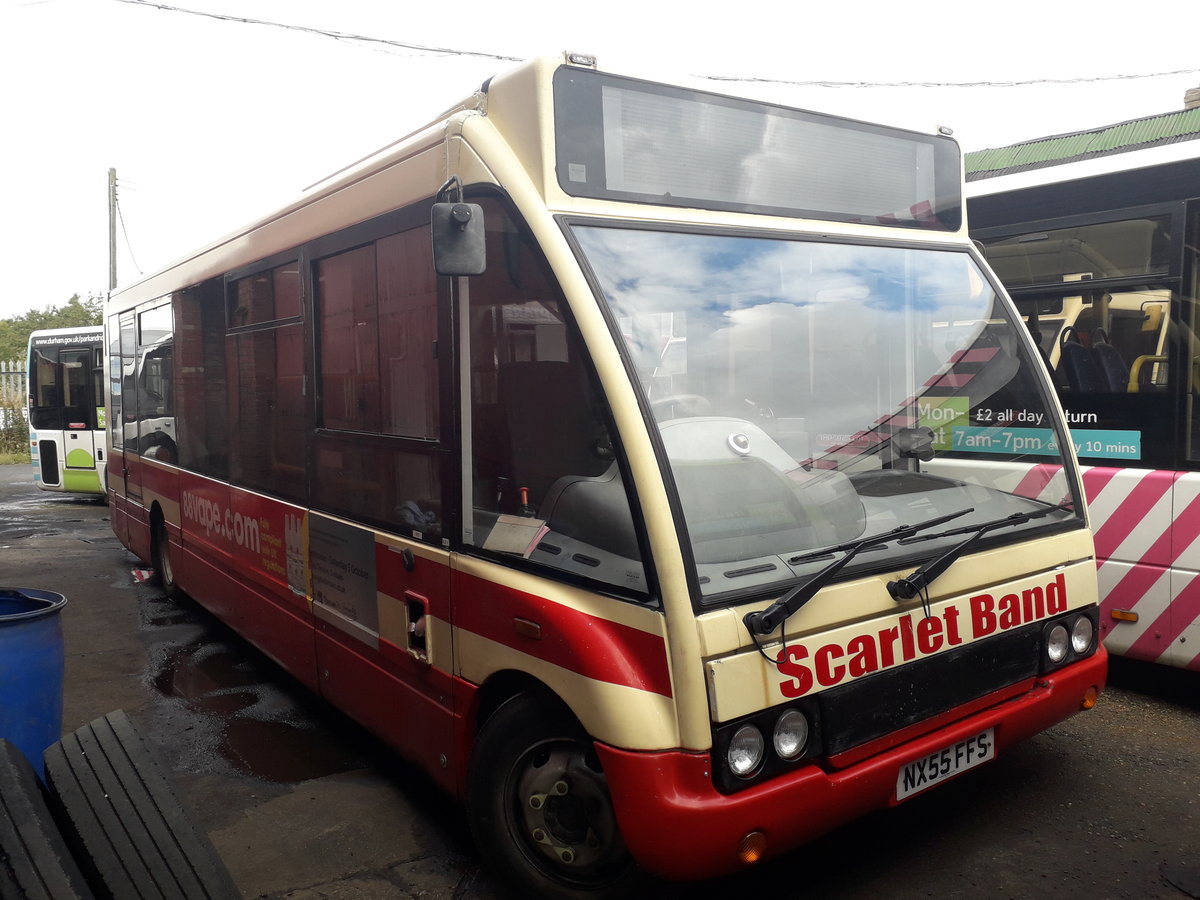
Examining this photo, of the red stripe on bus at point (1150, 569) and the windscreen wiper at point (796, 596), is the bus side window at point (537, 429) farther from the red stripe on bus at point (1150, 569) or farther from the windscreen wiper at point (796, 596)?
the red stripe on bus at point (1150, 569)

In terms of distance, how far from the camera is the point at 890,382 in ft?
11.6

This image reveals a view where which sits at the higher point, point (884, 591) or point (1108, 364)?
point (1108, 364)

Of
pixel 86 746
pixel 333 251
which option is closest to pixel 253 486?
pixel 333 251

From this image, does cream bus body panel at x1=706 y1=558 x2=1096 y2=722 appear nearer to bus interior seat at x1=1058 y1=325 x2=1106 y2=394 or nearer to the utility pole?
bus interior seat at x1=1058 y1=325 x2=1106 y2=394

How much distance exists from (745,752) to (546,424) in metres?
1.14

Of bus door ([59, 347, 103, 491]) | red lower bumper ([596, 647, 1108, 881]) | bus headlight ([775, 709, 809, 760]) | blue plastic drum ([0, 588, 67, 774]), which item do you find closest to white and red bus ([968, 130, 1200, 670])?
red lower bumper ([596, 647, 1108, 881])

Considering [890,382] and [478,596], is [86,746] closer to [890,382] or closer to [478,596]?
[478,596]

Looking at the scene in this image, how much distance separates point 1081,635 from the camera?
3572 millimetres

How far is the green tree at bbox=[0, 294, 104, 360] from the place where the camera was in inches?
1459

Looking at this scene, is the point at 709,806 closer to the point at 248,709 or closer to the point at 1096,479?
the point at 1096,479

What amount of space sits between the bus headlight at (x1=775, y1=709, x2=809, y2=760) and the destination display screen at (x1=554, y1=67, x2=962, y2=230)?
1602mm

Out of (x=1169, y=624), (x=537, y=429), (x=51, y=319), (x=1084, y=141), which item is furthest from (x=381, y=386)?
(x=51, y=319)

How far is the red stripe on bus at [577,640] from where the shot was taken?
8.75 feet

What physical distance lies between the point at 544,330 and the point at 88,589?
24.4 feet
